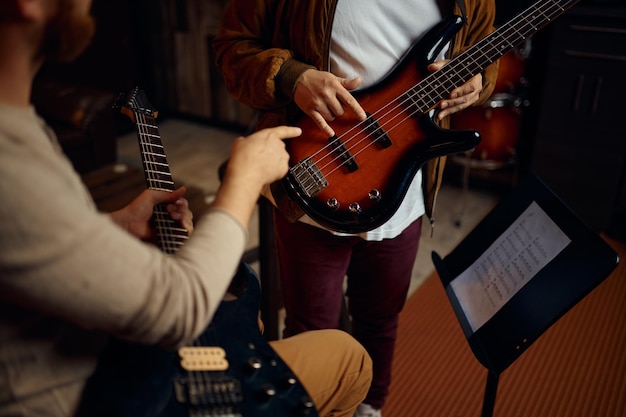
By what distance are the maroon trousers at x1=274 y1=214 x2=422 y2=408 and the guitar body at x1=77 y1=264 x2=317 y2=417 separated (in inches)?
17.6

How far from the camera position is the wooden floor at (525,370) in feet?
5.95

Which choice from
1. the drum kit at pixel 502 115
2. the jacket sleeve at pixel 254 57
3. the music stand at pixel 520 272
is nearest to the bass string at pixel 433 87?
the jacket sleeve at pixel 254 57

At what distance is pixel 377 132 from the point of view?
1.29 meters

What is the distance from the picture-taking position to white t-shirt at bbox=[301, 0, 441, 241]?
1242mm

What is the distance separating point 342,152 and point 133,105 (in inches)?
18.8

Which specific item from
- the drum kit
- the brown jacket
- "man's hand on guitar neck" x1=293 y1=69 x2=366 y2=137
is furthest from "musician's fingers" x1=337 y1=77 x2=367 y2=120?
the drum kit

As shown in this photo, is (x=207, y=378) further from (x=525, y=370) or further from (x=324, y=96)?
(x=525, y=370)

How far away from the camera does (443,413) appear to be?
1.79 metres

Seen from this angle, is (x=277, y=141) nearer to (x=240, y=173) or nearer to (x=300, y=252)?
(x=240, y=173)

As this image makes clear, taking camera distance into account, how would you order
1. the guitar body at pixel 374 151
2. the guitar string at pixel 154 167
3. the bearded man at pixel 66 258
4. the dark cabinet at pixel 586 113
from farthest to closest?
the dark cabinet at pixel 586 113
the guitar body at pixel 374 151
the guitar string at pixel 154 167
the bearded man at pixel 66 258

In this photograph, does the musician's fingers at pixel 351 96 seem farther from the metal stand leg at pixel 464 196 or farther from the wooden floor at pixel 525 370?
the metal stand leg at pixel 464 196

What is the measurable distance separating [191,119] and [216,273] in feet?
14.6

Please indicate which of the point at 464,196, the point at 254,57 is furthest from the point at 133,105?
the point at 464,196

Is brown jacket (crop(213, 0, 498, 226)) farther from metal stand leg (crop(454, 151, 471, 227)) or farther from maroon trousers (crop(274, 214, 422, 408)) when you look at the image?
metal stand leg (crop(454, 151, 471, 227))
